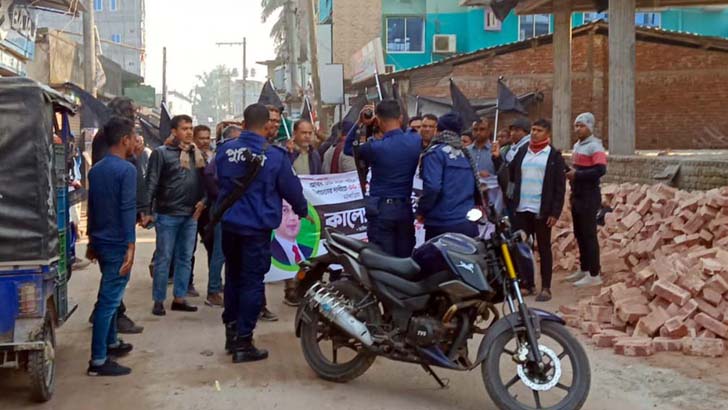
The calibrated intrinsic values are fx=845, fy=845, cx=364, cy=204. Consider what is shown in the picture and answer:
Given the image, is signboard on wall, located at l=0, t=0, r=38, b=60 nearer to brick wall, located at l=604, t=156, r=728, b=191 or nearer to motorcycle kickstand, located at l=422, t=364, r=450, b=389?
brick wall, located at l=604, t=156, r=728, b=191

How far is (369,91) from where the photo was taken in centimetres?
2964

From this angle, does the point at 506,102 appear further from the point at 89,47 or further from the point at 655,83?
the point at 89,47

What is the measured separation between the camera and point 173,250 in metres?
8.57

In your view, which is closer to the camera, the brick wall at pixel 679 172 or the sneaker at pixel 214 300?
the sneaker at pixel 214 300

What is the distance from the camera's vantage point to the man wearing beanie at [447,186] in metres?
6.67

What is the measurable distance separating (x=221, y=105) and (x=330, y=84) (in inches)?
3899

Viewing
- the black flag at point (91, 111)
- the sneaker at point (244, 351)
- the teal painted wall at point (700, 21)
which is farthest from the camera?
the teal painted wall at point (700, 21)

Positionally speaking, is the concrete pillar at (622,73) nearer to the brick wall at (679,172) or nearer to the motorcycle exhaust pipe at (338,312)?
the brick wall at (679,172)

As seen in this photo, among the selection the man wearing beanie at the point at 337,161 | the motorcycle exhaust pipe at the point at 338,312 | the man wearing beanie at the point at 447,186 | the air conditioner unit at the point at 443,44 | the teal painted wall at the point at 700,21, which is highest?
the teal painted wall at the point at 700,21

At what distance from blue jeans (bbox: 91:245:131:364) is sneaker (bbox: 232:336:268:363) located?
965 mm

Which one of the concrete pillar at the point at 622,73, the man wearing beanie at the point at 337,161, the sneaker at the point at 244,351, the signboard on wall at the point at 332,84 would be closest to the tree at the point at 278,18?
the signboard on wall at the point at 332,84

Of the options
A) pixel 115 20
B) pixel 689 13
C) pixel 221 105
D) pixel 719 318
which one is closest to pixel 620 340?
pixel 719 318

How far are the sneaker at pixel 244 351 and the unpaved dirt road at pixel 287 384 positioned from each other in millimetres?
71

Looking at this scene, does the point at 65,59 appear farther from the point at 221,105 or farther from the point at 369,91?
the point at 221,105
